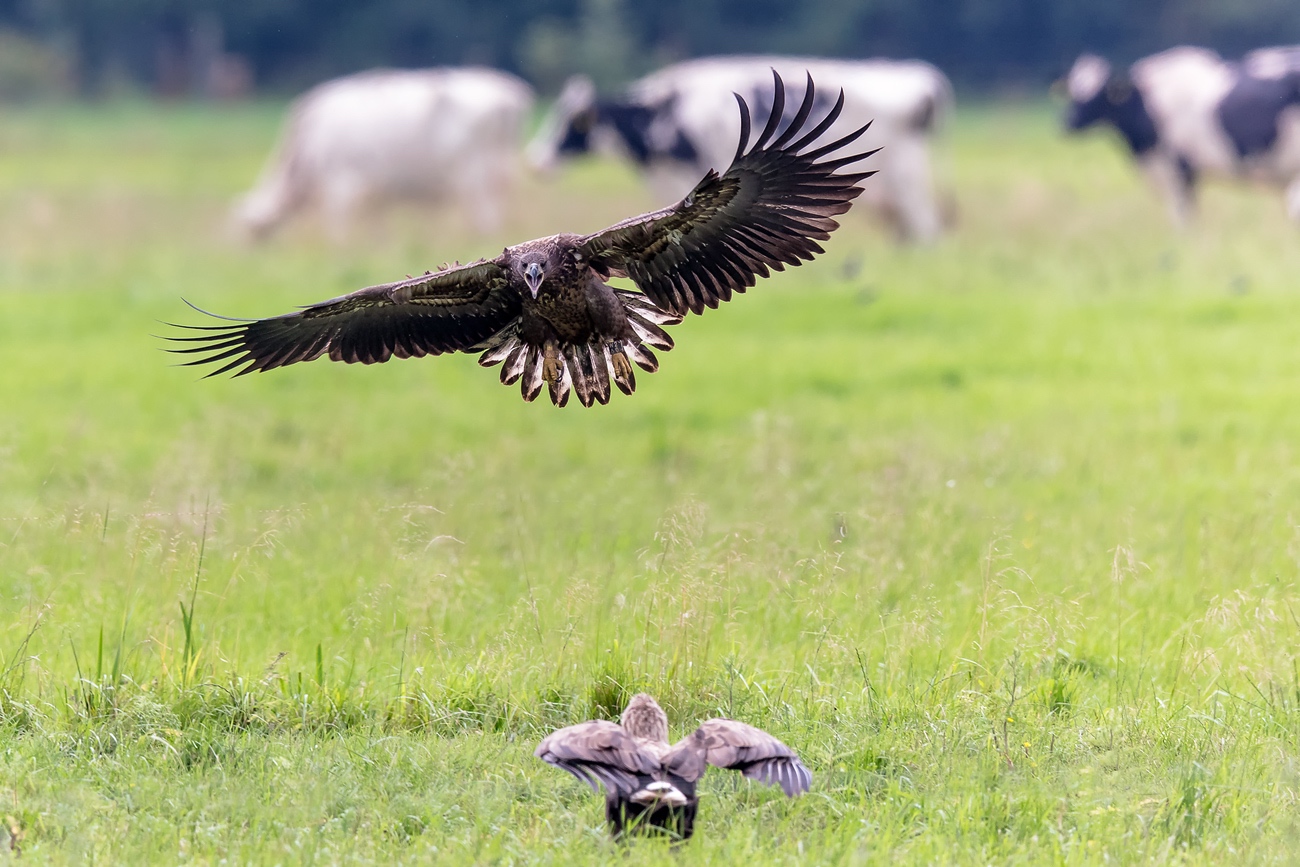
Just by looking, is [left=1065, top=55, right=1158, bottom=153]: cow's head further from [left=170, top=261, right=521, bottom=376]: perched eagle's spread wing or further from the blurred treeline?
the blurred treeline

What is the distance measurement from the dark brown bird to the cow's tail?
49.4 ft

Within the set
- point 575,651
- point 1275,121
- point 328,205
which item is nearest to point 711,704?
point 575,651

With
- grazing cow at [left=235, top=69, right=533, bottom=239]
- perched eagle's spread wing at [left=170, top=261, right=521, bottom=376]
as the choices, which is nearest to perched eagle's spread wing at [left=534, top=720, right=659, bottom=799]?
perched eagle's spread wing at [left=170, top=261, right=521, bottom=376]

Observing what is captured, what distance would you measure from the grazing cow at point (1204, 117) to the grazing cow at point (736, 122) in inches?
83.2

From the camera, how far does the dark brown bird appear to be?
135 inches

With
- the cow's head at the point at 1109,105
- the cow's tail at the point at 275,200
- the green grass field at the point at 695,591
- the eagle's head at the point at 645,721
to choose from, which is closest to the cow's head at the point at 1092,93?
the cow's head at the point at 1109,105

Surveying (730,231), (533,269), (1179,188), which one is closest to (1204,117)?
(1179,188)

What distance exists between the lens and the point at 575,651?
461cm

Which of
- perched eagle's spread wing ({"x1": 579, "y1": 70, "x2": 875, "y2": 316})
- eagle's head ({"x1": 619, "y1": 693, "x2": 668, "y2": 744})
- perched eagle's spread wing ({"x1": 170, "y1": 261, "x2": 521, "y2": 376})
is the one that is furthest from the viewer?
perched eagle's spread wing ({"x1": 170, "y1": 261, "x2": 521, "y2": 376})

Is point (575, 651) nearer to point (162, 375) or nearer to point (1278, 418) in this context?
point (1278, 418)

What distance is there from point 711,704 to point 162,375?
6.71 meters

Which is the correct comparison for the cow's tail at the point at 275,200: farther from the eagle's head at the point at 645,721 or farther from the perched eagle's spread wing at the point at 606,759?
the perched eagle's spread wing at the point at 606,759

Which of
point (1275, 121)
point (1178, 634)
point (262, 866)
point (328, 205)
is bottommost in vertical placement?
point (262, 866)

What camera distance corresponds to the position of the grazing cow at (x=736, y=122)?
55.0 ft
